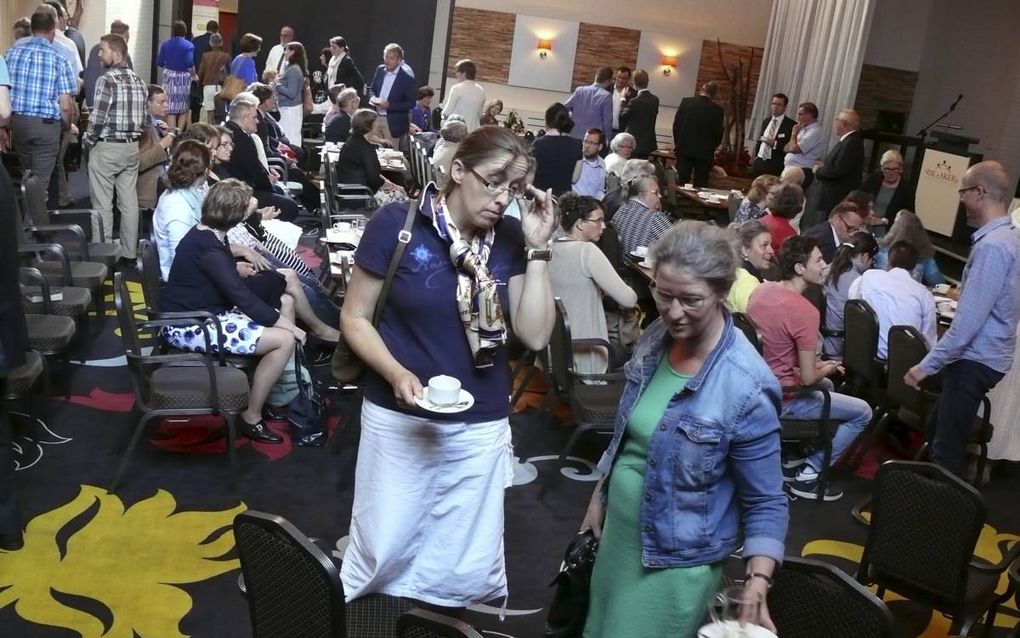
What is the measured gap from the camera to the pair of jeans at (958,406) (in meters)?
4.94

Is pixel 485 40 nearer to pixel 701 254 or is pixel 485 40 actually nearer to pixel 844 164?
pixel 844 164

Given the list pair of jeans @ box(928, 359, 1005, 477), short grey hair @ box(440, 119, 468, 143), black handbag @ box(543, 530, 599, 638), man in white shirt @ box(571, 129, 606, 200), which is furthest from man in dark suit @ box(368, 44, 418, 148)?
black handbag @ box(543, 530, 599, 638)

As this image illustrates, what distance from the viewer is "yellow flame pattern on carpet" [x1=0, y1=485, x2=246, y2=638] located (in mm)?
3582

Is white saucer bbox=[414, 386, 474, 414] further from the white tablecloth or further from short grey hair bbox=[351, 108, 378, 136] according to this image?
short grey hair bbox=[351, 108, 378, 136]

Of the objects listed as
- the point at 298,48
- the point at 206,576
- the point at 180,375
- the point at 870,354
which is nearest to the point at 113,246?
the point at 180,375

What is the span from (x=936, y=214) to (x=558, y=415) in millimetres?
9315

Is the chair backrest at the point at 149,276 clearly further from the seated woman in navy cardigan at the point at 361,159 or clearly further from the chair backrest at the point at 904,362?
the seated woman in navy cardigan at the point at 361,159

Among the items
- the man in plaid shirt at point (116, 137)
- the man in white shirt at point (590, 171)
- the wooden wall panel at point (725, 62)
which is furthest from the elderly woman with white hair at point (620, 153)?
the wooden wall panel at point (725, 62)

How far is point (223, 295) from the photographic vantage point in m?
5.00

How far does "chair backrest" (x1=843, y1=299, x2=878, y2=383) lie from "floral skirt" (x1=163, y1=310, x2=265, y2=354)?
2984 mm

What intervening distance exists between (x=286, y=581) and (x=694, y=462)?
0.87 metres

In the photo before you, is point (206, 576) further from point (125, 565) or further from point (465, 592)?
point (465, 592)

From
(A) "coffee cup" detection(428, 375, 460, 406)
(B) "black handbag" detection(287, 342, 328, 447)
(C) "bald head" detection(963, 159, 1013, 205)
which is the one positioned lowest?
(B) "black handbag" detection(287, 342, 328, 447)

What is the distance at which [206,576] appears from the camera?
3.90m
